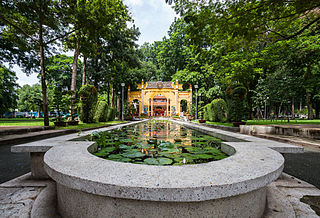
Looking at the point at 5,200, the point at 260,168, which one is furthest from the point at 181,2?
the point at 5,200

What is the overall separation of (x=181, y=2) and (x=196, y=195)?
6.26 meters

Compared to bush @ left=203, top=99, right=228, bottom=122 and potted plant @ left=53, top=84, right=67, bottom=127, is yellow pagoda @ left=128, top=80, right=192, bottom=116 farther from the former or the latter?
potted plant @ left=53, top=84, right=67, bottom=127

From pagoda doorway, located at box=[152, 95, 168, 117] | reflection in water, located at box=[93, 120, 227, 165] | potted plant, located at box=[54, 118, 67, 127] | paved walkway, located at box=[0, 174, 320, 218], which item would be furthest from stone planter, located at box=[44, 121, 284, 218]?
pagoda doorway, located at box=[152, 95, 168, 117]

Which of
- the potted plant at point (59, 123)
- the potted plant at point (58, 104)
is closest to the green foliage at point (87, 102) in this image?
the potted plant at point (58, 104)

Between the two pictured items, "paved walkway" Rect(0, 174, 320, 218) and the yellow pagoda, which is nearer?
"paved walkway" Rect(0, 174, 320, 218)

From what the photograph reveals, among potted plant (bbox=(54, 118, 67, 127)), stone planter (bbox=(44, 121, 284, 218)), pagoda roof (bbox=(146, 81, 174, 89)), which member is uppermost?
pagoda roof (bbox=(146, 81, 174, 89))

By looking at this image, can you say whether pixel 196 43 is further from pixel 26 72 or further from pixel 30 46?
pixel 26 72

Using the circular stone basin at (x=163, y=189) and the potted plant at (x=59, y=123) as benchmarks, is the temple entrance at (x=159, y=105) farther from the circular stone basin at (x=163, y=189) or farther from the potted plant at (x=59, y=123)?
the circular stone basin at (x=163, y=189)

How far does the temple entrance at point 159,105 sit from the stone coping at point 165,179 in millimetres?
28119

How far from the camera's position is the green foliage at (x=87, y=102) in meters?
8.99

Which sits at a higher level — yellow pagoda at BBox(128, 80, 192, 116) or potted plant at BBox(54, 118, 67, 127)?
yellow pagoda at BBox(128, 80, 192, 116)

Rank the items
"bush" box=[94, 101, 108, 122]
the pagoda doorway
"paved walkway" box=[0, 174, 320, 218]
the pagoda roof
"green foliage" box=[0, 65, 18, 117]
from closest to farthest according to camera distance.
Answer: "paved walkway" box=[0, 174, 320, 218] < "bush" box=[94, 101, 108, 122] < "green foliage" box=[0, 65, 18, 117] < the pagoda roof < the pagoda doorway

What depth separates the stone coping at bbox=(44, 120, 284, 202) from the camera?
0.85 m

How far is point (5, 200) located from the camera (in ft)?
4.67
